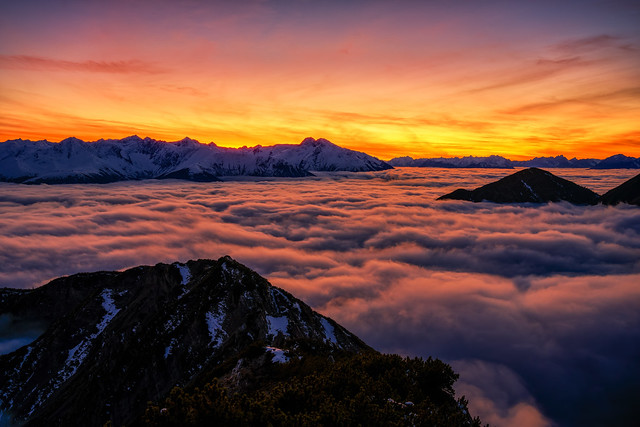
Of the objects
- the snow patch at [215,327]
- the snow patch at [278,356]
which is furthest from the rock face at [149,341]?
the snow patch at [278,356]

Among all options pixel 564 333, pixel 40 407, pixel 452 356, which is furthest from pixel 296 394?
pixel 564 333

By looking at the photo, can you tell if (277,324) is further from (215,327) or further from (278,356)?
(278,356)

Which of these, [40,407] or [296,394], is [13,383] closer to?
[40,407]

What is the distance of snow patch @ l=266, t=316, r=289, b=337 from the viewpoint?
64625mm

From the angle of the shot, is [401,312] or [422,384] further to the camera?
[401,312]

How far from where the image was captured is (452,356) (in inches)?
4919

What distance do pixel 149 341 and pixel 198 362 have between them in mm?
15804

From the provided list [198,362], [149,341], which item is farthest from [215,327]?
[149,341]

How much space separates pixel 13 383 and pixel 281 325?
3906 inches

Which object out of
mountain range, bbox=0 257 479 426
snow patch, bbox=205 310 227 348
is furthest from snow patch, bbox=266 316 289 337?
snow patch, bbox=205 310 227 348

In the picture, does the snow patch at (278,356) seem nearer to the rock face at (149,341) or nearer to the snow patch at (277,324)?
the rock face at (149,341)

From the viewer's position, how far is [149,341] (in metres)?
69.4

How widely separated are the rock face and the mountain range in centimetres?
29

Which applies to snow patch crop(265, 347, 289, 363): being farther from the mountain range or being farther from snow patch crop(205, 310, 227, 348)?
snow patch crop(205, 310, 227, 348)
